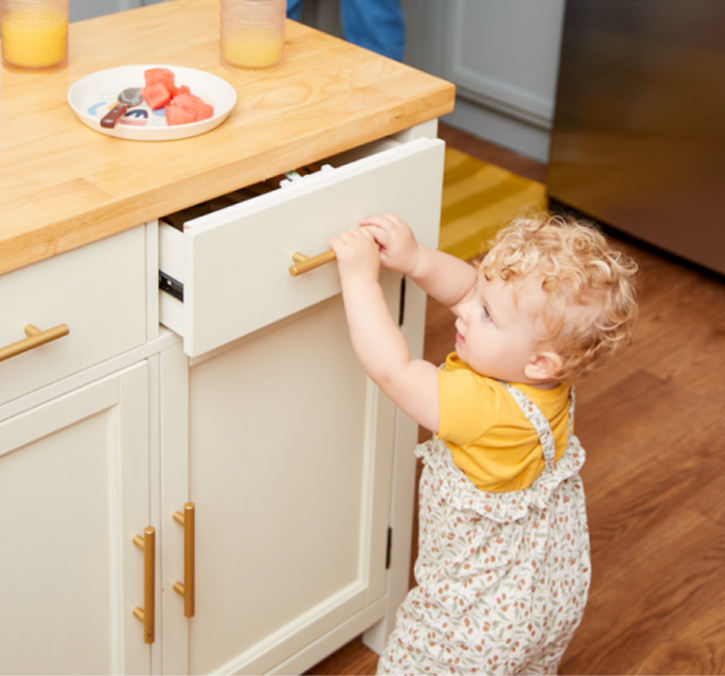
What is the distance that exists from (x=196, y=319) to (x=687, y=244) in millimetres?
1797

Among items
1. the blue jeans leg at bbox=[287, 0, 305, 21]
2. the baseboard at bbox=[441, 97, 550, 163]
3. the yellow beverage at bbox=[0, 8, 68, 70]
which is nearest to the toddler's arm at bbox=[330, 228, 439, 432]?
the yellow beverage at bbox=[0, 8, 68, 70]

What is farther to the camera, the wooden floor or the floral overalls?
the wooden floor

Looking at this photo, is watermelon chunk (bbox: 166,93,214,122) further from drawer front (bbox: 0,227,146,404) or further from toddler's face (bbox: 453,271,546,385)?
toddler's face (bbox: 453,271,546,385)

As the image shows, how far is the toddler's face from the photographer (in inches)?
39.9

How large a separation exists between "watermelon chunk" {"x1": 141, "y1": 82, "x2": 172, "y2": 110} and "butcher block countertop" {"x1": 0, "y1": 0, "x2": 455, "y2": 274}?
0.07 metres

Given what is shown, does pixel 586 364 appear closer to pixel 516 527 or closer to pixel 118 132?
pixel 516 527

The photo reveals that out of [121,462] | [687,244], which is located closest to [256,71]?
[121,462]

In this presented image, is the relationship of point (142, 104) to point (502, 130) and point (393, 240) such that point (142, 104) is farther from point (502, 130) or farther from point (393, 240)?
point (502, 130)

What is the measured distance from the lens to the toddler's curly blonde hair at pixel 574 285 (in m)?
1.00

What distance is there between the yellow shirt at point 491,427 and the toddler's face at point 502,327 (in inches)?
0.8

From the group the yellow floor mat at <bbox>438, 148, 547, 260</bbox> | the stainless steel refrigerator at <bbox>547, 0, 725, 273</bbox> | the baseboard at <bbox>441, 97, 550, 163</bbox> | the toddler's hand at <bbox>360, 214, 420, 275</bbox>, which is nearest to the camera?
the toddler's hand at <bbox>360, 214, 420, 275</bbox>

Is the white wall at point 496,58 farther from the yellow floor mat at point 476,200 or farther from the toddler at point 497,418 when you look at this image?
the toddler at point 497,418

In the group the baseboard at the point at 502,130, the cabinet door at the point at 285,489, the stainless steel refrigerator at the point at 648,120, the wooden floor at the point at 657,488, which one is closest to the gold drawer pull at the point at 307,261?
the cabinet door at the point at 285,489

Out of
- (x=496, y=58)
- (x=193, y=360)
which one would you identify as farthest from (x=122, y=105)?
(x=496, y=58)
